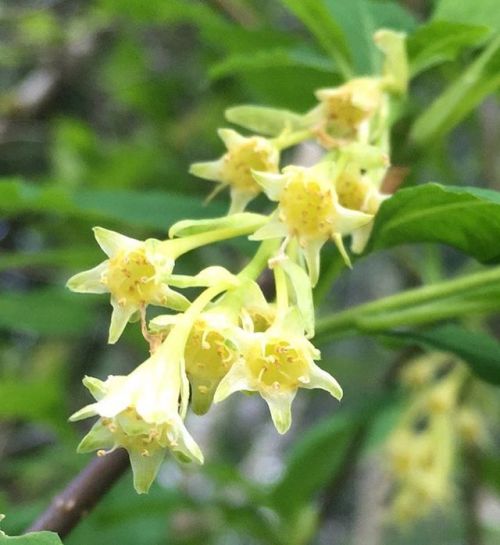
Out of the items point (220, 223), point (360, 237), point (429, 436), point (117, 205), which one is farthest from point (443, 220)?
point (429, 436)

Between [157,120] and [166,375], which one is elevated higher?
[166,375]

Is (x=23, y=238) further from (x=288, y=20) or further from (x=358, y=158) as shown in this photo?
(x=358, y=158)

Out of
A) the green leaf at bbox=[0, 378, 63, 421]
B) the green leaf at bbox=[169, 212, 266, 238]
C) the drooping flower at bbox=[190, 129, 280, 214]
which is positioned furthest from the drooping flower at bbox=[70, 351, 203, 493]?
the green leaf at bbox=[0, 378, 63, 421]

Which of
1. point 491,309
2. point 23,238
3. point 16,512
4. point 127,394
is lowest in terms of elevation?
point 23,238

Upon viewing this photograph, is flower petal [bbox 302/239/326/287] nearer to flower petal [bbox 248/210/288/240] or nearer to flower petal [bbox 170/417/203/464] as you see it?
flower petal [bbox 248/210/288/240]

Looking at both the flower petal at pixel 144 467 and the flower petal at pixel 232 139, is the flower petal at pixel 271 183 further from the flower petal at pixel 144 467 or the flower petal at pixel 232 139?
the flower petal at pixel 144 467

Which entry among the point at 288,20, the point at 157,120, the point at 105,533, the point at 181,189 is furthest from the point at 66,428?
the point at 288,20

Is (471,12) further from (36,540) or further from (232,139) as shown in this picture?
(36,540)

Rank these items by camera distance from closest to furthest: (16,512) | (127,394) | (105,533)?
(127,394), (16,512), (105,533)
